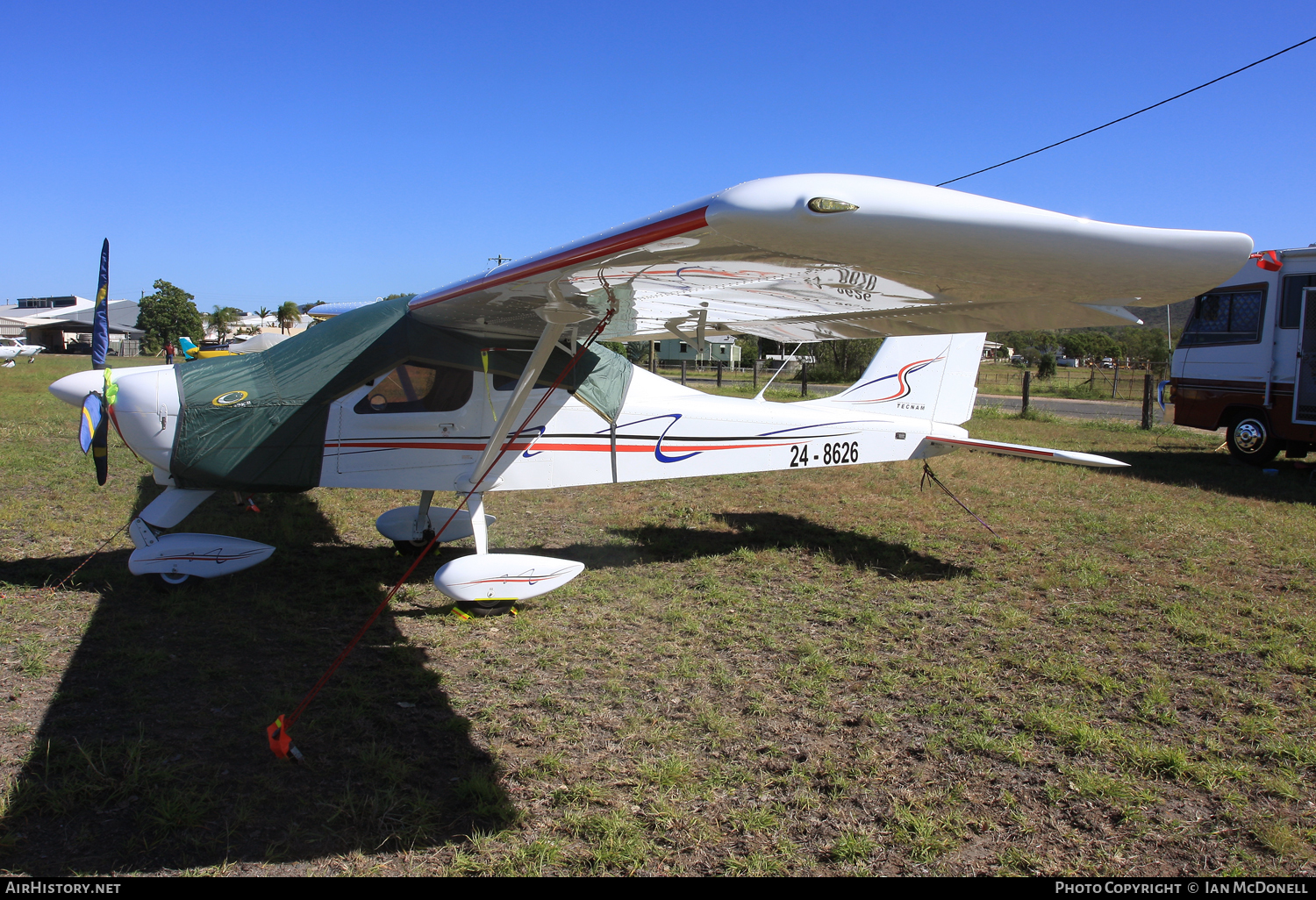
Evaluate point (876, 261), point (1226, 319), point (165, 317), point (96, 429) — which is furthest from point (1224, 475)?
point (165, 317)

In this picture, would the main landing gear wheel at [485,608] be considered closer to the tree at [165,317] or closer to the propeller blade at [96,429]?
the propeller blade at [96,429]

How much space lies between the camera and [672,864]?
8.37ft

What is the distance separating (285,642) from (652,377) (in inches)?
140

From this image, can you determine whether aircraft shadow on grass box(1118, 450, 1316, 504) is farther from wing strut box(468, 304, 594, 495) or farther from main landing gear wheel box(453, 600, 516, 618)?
main landing gear wheel box(453, 600, 516, 618)

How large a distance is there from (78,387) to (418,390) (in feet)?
7.60

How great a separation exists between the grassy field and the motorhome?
491 centimetres

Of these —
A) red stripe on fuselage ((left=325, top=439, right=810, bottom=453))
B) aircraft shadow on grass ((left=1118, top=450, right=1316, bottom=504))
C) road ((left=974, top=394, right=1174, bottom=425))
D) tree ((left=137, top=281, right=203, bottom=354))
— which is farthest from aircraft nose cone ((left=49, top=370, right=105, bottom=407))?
tree ((left=137, top=281, right=203, bottom=354))

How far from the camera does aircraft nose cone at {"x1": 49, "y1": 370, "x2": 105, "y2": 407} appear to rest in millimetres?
5105

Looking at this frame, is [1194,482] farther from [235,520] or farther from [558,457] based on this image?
[235,520]

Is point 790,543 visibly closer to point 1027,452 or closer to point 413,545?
point 1027,452

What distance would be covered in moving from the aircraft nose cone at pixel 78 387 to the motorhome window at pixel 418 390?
1.76 meters

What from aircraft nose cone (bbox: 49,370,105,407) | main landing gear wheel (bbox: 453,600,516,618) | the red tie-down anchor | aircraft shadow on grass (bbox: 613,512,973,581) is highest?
the red tie-down anchor
